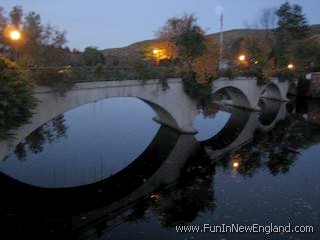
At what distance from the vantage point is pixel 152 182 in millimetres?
17344

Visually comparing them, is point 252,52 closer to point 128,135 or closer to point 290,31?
point 128,135

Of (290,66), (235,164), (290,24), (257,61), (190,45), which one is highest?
(290,24)

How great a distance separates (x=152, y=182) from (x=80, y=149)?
663 cm

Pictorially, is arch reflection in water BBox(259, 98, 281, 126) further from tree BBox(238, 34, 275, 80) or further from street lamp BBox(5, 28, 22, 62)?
street lamp BBox(5, 28, 22, 62)

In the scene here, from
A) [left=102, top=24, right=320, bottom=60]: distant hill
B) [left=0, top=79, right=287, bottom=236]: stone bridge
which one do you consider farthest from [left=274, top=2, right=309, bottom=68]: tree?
[left=0, top=79, right=287, bottom=236]: stone bridge

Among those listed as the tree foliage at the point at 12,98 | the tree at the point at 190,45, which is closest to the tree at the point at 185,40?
the tree at the point at 190,45

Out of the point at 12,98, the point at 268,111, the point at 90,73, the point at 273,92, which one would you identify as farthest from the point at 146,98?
the point at 273,92

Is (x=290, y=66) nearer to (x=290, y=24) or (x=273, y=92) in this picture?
(x=273, y=92)

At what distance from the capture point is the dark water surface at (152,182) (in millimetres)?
12945

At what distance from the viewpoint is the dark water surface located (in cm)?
1295

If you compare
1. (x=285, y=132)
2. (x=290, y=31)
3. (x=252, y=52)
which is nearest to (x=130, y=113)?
(x=285, y=132)

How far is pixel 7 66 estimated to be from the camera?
1312cm

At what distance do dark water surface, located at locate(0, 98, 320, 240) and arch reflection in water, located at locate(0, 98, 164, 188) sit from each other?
0.06 m

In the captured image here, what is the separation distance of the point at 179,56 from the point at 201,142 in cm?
743
